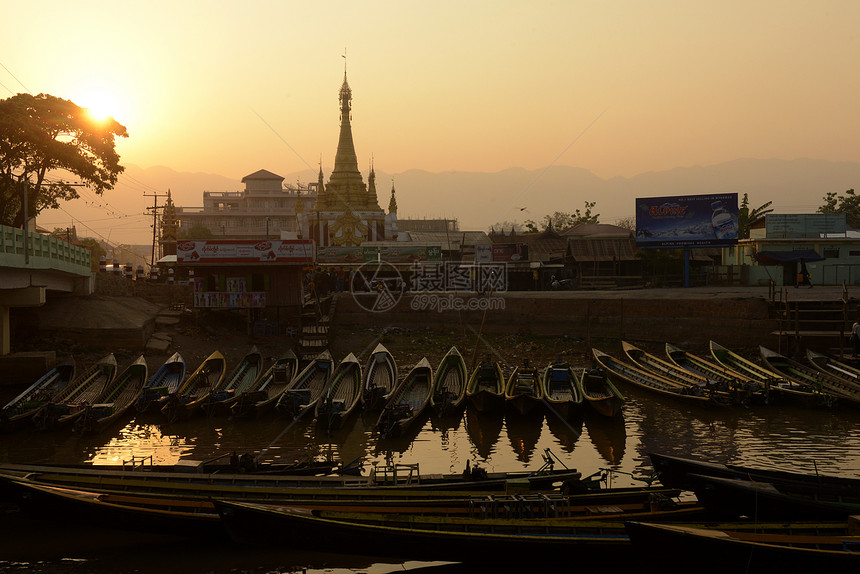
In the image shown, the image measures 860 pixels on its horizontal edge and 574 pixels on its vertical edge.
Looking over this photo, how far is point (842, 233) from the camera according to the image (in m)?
42.4

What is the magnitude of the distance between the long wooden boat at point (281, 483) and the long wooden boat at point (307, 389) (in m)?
7.58

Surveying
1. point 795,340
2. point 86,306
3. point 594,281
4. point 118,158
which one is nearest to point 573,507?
point 795,340

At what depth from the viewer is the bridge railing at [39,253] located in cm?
2184

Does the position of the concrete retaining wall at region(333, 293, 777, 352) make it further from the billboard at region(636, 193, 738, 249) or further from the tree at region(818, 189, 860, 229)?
the tree at region(818, 189, 860, 229)

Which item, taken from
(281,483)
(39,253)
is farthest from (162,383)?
(281,483)

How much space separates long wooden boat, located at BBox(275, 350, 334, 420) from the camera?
22.2 metres

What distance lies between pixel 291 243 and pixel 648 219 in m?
19.8

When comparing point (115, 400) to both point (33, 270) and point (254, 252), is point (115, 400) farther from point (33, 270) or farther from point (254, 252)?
point (254, 252)

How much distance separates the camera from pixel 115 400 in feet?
76.7

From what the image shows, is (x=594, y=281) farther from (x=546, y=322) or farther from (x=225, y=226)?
(x=225, y=226)

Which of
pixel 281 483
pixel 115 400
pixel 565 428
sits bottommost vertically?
pixel 281 483

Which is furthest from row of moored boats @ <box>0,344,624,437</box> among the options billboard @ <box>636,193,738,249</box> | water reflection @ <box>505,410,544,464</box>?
billboard @ <box>636,193,738,249</box>

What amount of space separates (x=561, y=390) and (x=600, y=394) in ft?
4.16

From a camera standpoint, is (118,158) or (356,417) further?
(118,158)
